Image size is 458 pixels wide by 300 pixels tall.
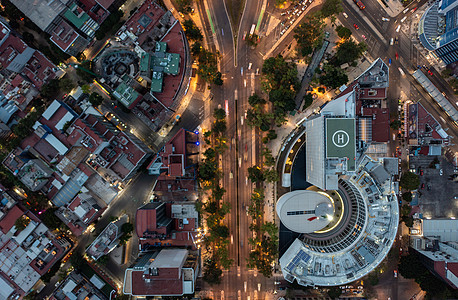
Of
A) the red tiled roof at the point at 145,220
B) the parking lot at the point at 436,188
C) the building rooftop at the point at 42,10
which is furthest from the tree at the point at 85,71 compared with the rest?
the parking lot at the point at 436,188

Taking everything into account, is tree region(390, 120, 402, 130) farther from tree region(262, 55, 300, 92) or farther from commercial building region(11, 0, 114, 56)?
commercial building region(11, 0, 114, 56)

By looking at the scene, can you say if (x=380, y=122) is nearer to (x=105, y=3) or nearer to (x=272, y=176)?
(x=272, y=176)

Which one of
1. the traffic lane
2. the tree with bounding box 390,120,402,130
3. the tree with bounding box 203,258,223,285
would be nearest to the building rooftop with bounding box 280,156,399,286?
the tree with bounding box 390,120,402,130

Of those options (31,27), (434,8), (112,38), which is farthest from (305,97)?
(31,27)

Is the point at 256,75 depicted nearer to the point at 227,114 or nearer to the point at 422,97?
the point at 227,114

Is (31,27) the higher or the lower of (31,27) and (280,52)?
the lower

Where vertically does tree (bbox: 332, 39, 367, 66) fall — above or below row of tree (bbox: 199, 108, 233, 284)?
above
